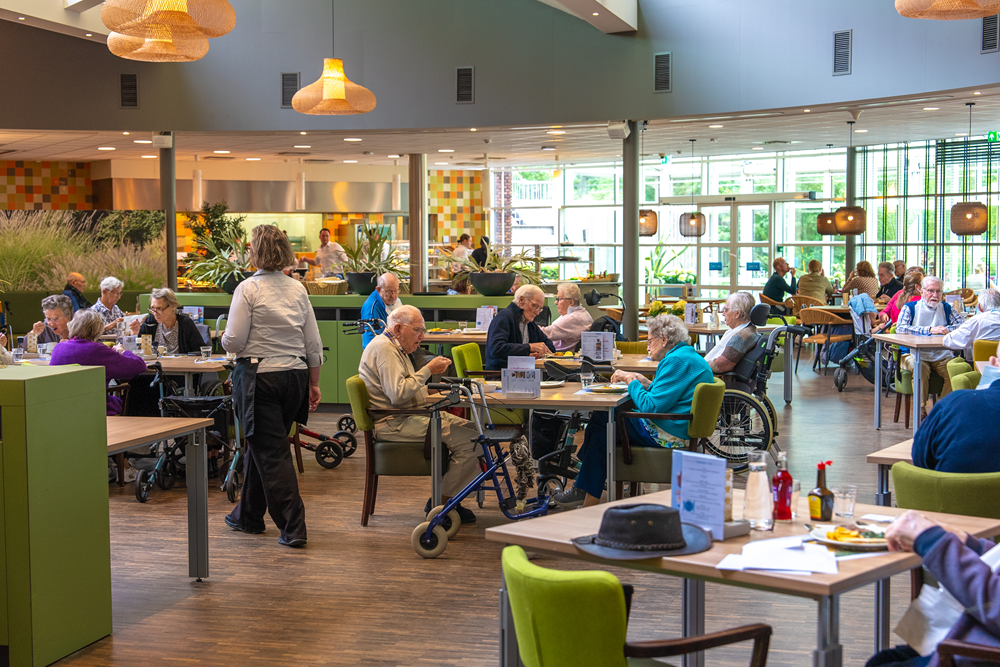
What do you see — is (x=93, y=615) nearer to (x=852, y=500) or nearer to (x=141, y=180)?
(x=852, y=500)

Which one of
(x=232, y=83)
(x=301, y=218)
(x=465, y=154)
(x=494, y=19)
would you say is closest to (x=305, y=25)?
A: (x=232, y=83)

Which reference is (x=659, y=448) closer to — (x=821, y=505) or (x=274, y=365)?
(x=274, y=365)

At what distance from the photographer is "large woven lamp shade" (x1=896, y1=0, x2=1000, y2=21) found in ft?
21.0

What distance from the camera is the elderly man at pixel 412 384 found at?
5.41 metres

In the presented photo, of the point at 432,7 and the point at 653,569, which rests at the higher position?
the point at 432,7

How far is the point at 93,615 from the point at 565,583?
102 inches

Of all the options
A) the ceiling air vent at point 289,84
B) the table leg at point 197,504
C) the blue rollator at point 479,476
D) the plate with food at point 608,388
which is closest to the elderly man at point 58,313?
the table leg at point 197,504

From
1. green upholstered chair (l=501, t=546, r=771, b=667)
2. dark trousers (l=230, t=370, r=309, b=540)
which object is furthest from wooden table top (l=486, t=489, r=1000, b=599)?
dark trousers (l=230, t=370, r=309, b=540)

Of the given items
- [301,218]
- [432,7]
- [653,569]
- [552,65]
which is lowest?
[653,569]

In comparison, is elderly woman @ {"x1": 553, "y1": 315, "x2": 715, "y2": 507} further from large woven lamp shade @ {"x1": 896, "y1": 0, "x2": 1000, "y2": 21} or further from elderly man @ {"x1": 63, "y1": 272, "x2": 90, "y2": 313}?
elderly man @ {"x1": 63, "y1": 272, "x2": 90, "y2": 313}

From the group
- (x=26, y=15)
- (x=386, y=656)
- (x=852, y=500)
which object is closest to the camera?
(x=852, y=500)

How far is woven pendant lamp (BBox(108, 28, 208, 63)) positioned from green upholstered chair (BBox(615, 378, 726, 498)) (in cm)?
431

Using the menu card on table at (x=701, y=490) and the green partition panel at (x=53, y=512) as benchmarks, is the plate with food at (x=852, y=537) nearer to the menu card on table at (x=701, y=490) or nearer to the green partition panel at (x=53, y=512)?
the menu card on table at (x=701, y=490)

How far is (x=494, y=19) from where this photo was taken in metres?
10.9
